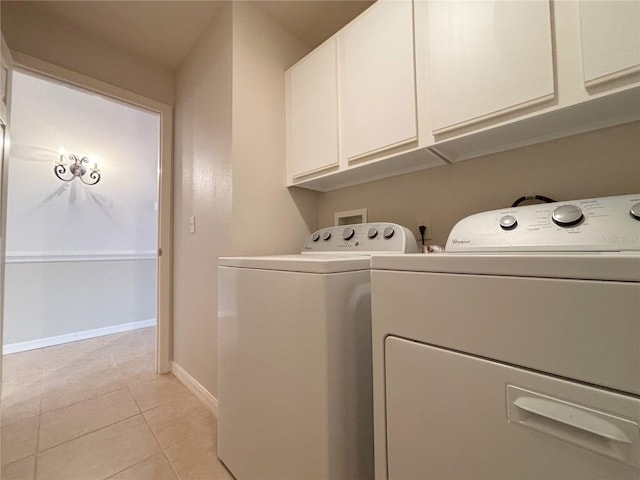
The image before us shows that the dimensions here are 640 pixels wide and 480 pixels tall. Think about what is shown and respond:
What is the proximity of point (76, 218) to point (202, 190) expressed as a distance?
2260 mm

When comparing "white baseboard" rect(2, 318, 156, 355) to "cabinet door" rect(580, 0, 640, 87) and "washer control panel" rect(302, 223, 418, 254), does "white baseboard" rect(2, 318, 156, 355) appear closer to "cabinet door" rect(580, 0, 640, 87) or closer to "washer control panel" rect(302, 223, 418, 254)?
"washer control panel" rect(302, 223, 418, 254)

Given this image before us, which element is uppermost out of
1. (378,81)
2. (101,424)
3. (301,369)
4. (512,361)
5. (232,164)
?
(378,81)

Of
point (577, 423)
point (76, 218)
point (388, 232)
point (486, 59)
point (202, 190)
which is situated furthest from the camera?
point (76, 218)

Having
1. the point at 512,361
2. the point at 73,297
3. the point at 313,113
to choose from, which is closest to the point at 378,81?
the point at 313,113

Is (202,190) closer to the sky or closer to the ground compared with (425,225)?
closer to the sky

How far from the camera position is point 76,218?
2.94 m

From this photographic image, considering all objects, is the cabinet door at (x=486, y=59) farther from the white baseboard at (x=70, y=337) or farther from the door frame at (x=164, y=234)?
the white baseboard at (x=70, y=337)

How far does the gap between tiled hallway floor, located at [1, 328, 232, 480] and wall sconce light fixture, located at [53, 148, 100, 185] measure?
1.84m

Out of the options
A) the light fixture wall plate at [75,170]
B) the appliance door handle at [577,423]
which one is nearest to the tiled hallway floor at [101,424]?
the appliance door handle at [577,423]

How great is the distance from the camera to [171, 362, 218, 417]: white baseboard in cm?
162

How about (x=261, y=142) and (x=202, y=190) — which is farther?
(x=202, y=190)

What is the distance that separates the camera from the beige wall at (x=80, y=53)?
1594mm

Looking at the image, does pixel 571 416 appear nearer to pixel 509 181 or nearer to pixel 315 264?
pixel 315 264

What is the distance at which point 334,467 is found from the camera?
0.77m
